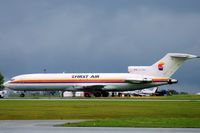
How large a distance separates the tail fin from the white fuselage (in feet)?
6.34

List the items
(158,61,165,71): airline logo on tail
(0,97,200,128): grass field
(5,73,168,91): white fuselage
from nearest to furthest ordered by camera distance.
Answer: (0,97,200,128): grass field → (5,73,168,91): white fuselage → (158,61,165,71): airline logo on tail

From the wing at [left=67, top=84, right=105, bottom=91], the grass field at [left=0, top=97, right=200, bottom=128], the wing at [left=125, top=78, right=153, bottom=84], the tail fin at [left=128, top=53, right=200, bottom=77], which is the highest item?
the tail fin at [left=128, top=53, right=200, bottom=77]

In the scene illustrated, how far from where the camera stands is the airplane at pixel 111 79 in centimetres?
9806

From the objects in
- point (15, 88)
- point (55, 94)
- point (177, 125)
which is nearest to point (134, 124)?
point (177, 125)

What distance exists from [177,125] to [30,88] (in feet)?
252

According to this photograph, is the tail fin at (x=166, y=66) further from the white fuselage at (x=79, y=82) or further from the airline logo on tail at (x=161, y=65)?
the white fuselage at (x=79, y=82)

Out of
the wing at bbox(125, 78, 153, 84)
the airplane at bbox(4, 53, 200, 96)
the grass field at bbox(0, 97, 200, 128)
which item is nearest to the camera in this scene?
the grass field at bbox(0, 97, 200, 128)

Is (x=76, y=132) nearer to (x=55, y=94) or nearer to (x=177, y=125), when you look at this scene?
(x=177, y=125)

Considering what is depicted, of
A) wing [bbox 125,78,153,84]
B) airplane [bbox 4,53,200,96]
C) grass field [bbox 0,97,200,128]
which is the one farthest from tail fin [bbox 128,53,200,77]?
grass field [bbox 0,97,200,128]

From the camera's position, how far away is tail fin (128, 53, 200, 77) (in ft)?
325

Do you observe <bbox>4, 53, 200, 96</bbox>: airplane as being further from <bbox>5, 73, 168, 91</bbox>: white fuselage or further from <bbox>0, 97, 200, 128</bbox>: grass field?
<bbox>0, 97, 200, 128</bbox>: grass field

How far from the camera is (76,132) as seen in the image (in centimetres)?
2247

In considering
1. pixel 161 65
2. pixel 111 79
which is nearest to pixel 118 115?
pixel 111 79

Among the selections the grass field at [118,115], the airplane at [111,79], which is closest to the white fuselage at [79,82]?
the airplane at [111,79]
